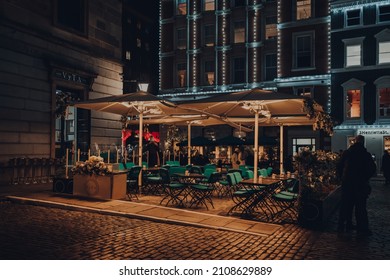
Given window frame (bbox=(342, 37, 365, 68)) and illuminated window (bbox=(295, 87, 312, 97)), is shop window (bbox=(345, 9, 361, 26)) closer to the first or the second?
window frame (bbox=(342, 37, 365, 68))

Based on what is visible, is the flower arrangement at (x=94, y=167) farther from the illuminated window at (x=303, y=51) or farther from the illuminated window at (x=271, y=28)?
the illuminated window at (x=271, y=28)

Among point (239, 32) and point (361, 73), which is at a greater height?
point (239, 32)

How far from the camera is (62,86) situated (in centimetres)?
1727

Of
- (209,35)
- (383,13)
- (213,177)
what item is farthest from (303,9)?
(213,177)

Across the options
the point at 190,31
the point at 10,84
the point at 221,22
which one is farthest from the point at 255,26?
the point at 10,84

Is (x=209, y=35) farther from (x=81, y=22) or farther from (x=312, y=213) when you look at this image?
(x=312, y=213)

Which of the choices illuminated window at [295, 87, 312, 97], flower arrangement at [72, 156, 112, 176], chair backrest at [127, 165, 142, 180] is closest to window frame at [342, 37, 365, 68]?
illuminated window at [295, 87, 312, 97]

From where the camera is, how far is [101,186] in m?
10.9

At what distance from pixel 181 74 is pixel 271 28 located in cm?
896

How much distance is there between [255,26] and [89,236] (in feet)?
90.2

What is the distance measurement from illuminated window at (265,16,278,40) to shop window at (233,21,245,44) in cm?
203

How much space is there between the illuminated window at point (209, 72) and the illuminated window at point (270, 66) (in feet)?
15.7

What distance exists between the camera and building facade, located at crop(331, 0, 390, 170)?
2616 cm
